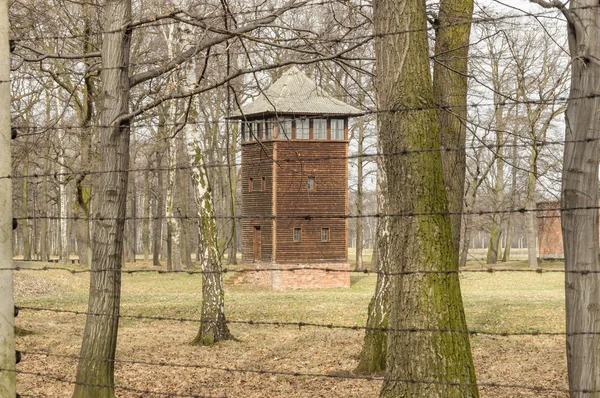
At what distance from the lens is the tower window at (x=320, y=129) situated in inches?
1441

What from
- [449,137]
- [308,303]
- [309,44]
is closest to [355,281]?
[308,303]

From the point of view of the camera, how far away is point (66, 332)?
16109 mm

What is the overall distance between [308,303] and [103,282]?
1888 cm

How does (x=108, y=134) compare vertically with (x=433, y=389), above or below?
above

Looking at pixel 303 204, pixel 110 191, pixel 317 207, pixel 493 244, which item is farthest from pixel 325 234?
pixel 110 191

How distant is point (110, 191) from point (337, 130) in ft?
101

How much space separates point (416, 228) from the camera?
5.74 metres

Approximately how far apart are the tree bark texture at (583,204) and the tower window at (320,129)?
3134 centimetres

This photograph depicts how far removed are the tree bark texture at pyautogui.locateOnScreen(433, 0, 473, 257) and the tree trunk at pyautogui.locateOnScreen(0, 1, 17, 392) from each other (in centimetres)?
602

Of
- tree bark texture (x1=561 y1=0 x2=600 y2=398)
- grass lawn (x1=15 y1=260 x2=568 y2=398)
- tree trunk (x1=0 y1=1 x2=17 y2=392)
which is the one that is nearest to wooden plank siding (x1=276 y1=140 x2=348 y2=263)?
grass lawn (x1=15 y1=260 x2=568 y2=398)

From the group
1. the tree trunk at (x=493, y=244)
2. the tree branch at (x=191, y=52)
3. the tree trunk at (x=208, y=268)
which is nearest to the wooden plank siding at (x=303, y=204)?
the tree trunk at (x=493, y=244)

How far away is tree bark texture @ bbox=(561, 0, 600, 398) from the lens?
203 inches

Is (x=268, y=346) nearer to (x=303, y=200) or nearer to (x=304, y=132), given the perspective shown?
(x=303, y=200)

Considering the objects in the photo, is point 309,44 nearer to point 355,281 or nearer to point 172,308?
point 172,308
